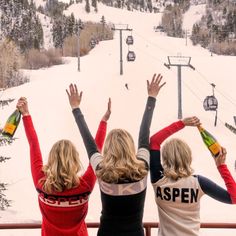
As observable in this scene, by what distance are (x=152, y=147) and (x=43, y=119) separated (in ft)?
60.4

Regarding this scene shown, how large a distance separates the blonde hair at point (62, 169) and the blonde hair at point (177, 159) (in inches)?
22.8

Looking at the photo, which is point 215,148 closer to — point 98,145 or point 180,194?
point 180,194

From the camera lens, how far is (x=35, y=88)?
2480cm

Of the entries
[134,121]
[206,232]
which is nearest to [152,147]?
[206,232]

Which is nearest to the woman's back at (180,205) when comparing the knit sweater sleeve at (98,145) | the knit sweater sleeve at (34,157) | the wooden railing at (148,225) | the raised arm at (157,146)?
the raised arm at (157,146)

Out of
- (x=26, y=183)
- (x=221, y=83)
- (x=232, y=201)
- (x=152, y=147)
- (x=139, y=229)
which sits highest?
(x=152, y=147)

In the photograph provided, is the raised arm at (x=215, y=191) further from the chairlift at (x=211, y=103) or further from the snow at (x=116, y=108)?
the chairlift at (x=211, y=103)

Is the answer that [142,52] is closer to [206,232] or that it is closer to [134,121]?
[134,121]

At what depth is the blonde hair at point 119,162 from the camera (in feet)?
8.99

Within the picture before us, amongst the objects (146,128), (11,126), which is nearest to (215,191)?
(146,128)

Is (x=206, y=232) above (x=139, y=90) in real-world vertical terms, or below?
below

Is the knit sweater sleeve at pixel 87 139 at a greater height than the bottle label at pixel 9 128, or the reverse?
the bottle label at pixel 9 128

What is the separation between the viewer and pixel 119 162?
9.05 ft

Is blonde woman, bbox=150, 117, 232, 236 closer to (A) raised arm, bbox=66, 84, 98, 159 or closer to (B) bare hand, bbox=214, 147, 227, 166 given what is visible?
(B) bare hand, bbox=214, 147, 227, 166
